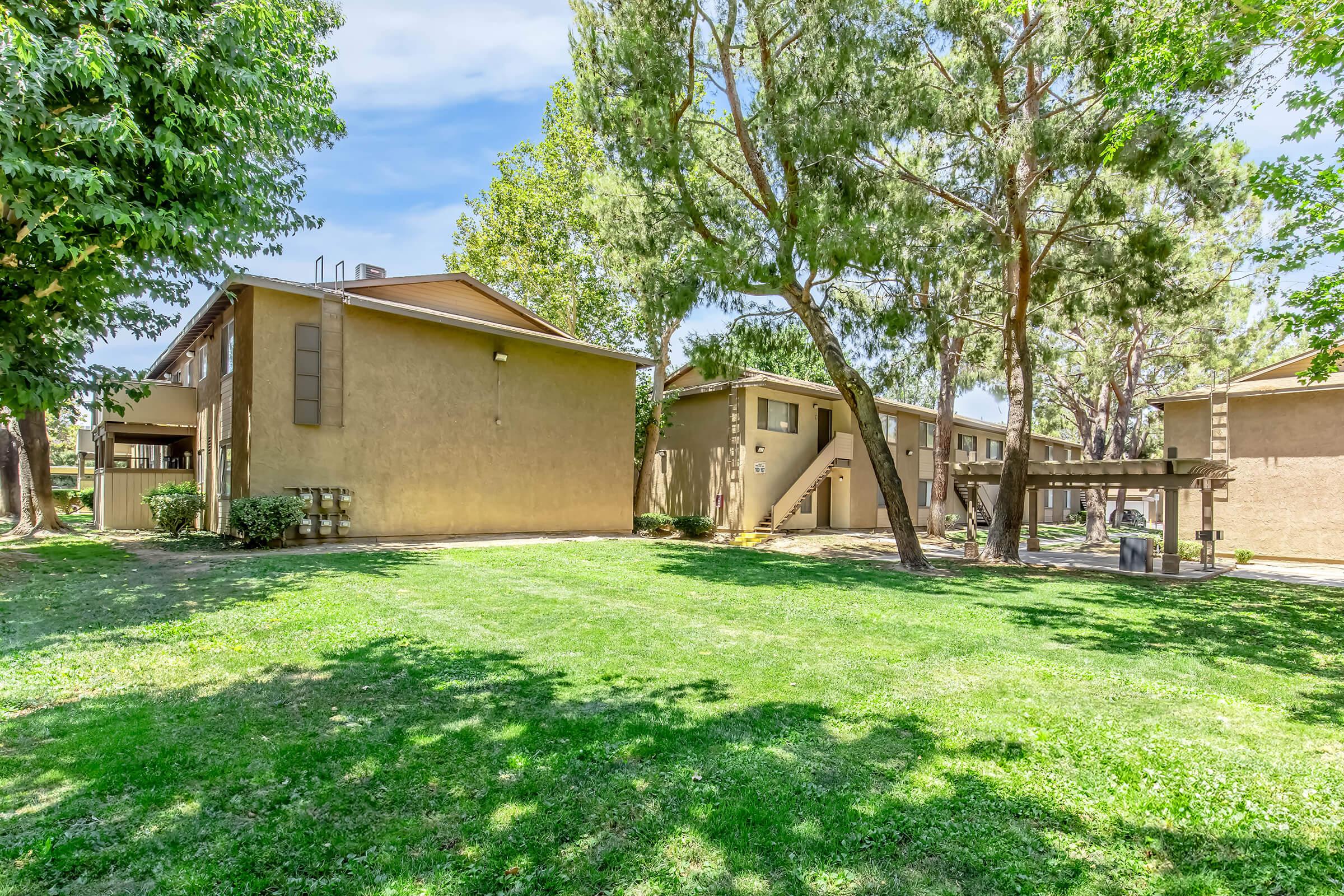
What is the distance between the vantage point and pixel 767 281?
10.6m

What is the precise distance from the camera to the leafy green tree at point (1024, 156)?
9.93 meters

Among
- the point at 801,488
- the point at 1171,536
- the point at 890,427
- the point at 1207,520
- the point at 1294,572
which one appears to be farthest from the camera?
the point at 890,427

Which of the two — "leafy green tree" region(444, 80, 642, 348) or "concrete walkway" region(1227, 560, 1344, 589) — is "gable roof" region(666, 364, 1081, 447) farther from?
"concrete walkway" region(1227, 560, 1344, 589)

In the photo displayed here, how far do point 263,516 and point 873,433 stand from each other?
1064 centimetres

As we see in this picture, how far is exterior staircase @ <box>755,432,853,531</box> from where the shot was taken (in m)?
19.1

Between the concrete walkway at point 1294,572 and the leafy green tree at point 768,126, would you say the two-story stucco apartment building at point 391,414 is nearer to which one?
the leafy green tree at point 768,126

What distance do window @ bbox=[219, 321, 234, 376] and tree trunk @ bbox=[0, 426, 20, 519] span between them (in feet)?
35.5

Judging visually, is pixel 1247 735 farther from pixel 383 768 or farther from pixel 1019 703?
pixel 383 768

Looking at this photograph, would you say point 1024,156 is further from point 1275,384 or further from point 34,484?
point 34,484

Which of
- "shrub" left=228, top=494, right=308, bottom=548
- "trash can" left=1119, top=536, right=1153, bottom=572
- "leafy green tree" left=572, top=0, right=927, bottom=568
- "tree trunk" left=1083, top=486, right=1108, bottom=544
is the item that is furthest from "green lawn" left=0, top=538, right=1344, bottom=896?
"tree trunk" left=1083, top=486, right=1108, bottom=544

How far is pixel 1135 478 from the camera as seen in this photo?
1253 cm

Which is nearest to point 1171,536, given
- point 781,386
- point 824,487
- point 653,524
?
point 781,386

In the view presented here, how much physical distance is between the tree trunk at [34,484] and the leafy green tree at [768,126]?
14.8m

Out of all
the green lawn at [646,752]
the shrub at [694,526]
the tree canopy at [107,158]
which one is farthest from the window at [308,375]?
the shrub at [694,526]
